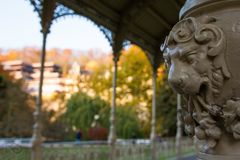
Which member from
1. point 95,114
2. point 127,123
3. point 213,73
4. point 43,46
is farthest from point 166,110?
point 213,73

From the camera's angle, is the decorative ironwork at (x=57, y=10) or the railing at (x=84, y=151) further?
the decorative ironwork at (x=57, y=10)

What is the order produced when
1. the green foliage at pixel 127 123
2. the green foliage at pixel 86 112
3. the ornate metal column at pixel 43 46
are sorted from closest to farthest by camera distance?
the ornate metal column at pixel 43 46, the green foliage at pixel 127 123, the green foliage at pixel 86 112

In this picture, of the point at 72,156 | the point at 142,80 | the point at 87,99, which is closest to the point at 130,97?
the point at 142,80

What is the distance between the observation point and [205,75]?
1.73 m

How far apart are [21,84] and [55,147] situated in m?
20.4

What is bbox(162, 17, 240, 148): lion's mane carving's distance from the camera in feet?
5.65

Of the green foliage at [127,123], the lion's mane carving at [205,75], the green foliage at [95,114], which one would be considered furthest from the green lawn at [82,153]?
the green foliage at [95,114]

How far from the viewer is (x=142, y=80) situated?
27062 millimetres

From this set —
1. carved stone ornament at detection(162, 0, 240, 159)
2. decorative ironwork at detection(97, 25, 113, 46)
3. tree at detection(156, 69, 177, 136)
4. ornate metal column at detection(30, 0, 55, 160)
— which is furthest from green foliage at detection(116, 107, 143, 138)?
carved stone ornament at detection(162, 0, 240, 159)

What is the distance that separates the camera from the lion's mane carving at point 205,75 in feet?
5.65

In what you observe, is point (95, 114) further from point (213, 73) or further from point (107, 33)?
point (213, 73)

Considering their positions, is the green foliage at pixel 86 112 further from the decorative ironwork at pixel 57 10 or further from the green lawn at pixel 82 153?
the decorative ironwork at pixel 57 10

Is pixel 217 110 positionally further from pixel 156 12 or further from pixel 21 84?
Answer: pixel 21 84

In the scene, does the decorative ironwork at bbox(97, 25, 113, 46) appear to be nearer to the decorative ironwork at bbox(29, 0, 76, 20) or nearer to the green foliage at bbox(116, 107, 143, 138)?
the decorative ironwork at bbox(29, 0, 76, 20)
